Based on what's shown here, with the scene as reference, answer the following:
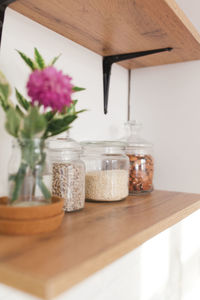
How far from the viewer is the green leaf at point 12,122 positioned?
53 cm

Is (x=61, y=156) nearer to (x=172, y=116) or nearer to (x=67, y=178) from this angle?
(x=67, y=178)

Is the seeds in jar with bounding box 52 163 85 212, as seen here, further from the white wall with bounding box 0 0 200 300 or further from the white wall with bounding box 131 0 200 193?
the white wall with bounding box 131 0 200 193

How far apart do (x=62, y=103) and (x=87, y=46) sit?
57 centimetres

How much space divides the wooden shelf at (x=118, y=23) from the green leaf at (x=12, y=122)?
1.17 ft

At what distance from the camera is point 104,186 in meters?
0.85

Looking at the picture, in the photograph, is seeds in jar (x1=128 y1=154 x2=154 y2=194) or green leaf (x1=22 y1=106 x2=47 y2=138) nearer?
green leaf (x1=22 y1=106 x2=47 y2=138)

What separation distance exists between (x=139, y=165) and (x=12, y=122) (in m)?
0.56

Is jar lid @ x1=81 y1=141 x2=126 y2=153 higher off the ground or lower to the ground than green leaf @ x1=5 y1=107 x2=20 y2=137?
lower

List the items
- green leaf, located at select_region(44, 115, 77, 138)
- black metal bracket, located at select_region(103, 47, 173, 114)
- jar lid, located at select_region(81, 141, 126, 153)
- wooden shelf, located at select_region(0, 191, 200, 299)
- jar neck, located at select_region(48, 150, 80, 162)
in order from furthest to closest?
black metal bracket, located at select_region(103, 47, 173, 114), jar lid, located at select_region(81, 141, 126, 153), jar neck, located at select_region(48, 150, 80, 162), green leaf, located at select_region(44, 115, 77, 138), wooden shelf, located at select_region(0, 191, 200, 299)

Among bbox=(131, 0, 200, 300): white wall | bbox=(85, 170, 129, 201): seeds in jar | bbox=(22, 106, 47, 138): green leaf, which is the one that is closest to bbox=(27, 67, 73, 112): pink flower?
bbox=(22, 106, 47, 138): green leaf

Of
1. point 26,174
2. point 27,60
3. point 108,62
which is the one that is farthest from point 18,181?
point 108,62

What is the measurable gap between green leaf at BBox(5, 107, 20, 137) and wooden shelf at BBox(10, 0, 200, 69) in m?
0.36

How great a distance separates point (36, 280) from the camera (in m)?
0.38

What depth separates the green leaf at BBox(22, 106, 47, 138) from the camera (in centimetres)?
52
